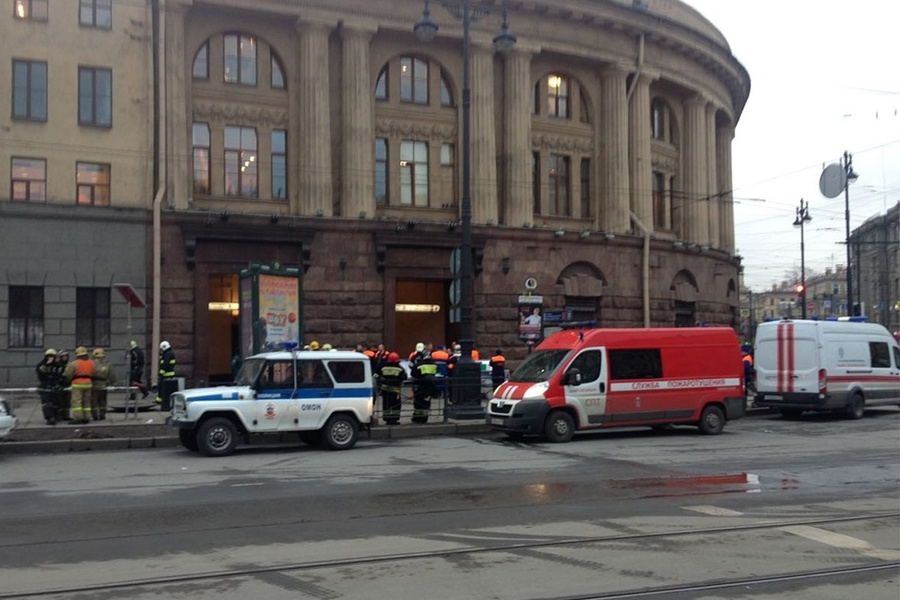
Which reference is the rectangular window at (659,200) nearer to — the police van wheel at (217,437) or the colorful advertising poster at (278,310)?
the colorful advertising poster at (278,310)

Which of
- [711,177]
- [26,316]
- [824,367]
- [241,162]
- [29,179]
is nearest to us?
[824,367]

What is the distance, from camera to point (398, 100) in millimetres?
32875

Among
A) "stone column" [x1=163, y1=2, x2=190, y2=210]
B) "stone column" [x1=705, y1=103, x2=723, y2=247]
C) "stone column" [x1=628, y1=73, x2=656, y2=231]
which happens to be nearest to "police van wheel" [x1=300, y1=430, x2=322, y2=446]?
"stone column" [x1=163, y1=2, x2=190, y2=210]

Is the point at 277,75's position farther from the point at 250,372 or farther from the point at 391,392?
the point at 250,372

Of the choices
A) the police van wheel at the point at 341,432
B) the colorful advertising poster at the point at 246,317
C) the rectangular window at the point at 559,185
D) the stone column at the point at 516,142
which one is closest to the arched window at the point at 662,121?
the rectangular window at the point at 559,185

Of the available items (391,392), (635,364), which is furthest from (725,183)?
(391,392)

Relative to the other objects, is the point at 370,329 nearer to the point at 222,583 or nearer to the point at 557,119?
the point at 557,119

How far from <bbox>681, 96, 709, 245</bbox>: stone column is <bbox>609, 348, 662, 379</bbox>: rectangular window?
23.2 m

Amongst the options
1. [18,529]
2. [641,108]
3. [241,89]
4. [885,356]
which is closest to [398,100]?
[241,89]

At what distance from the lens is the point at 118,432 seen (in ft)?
58.9

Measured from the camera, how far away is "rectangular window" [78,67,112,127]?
2823cm

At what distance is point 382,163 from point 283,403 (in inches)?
699

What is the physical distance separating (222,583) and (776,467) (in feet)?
32.0

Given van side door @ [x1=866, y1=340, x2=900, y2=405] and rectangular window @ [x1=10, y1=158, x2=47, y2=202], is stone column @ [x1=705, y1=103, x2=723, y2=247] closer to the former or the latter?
van side door @ [x1=866, y1=340, x2=900, y2=405]
